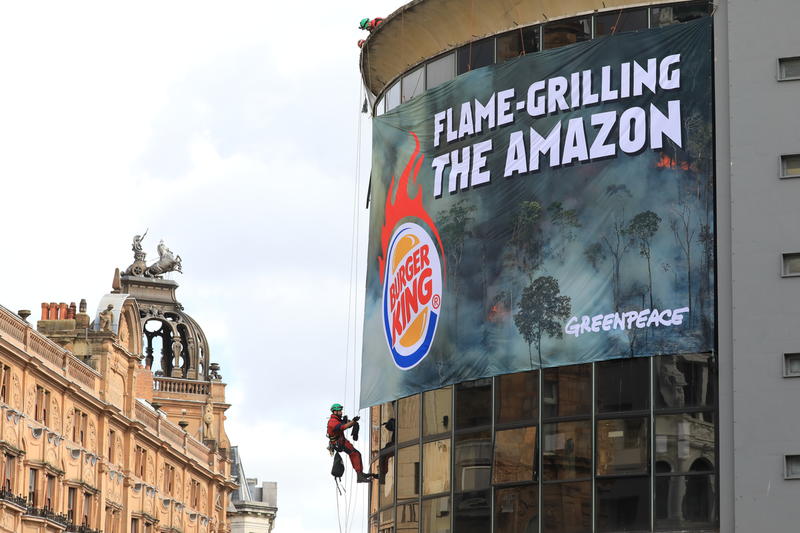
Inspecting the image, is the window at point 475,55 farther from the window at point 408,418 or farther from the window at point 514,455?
the window at point 514,455

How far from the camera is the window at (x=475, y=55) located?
5684cm

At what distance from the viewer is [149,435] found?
10769 cm

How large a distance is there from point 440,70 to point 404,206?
474 centimetres

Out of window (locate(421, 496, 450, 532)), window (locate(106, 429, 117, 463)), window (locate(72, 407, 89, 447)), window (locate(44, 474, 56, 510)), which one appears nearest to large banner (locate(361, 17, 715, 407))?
window (locate(421, 496, 450, 532))

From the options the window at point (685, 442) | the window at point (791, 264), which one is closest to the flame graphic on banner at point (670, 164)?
the window at point (791, 264)

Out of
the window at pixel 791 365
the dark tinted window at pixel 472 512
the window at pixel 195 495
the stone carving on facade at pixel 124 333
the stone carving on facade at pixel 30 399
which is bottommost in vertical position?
the dark tinted window at pixel 472 512

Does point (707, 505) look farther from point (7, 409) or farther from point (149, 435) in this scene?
point (149, 435)

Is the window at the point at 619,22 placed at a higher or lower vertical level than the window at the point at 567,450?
higher

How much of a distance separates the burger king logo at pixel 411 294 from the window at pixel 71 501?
4011cm

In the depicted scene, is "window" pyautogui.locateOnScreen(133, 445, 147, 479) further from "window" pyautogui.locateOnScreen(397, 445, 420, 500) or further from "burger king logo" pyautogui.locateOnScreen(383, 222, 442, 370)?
"window" pyautogui.locateOnScreen(397, 445, 420, 500)

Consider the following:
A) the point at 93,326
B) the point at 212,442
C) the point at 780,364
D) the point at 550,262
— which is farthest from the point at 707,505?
the point at 212,442

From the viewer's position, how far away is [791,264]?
50.8m

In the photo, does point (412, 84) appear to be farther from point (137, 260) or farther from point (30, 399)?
point (137, 260)

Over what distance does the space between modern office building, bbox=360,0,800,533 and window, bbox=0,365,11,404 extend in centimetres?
3055
